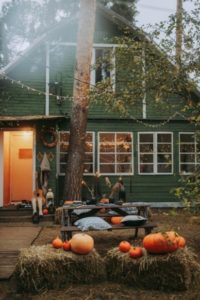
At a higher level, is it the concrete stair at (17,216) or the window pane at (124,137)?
the window pane at (124,137)

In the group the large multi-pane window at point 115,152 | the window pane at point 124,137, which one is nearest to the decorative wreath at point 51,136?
the large multi-pane window at point 115,152

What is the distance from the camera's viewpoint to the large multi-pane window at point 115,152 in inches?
527

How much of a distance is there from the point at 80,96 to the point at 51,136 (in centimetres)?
210

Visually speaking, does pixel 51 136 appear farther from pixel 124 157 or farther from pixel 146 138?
pixel 146 138

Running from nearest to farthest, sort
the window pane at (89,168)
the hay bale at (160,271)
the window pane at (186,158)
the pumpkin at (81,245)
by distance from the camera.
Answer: the hay bale at (160,271), the pumpkin at (81,245), the window pane at (89,168), the window pane at (186,158)

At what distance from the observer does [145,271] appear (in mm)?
4492

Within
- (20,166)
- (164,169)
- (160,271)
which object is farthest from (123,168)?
(160,271)

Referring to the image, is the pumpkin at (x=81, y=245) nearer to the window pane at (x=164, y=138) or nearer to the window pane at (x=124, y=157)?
the window pane at (x=124, y=157)

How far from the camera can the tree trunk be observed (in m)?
11.1

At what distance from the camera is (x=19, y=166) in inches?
531

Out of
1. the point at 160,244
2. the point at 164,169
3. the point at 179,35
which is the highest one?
the point at 179,35

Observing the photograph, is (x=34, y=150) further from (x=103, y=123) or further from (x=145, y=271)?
(x=145, y=271)

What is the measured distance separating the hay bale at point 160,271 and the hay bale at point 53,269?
33 centimetres

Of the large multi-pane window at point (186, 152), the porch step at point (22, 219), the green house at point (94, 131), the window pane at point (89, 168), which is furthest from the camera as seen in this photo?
the large multi-pane window at point (186, 152)
